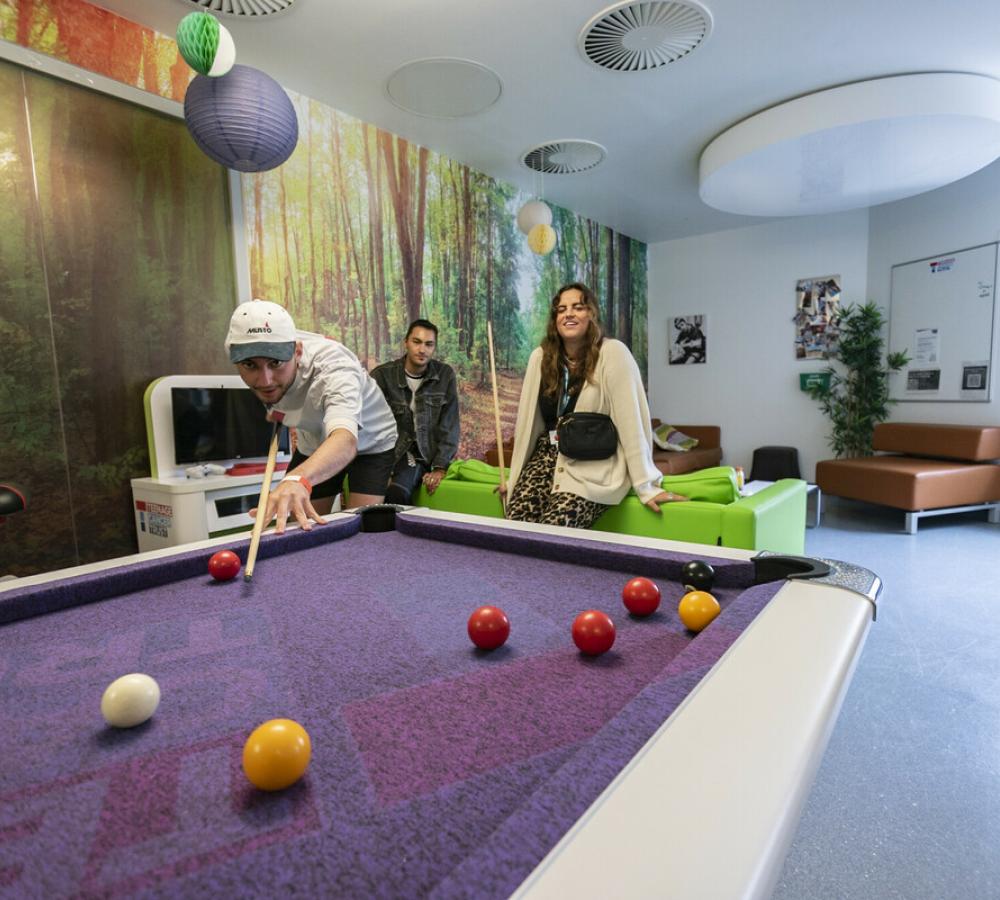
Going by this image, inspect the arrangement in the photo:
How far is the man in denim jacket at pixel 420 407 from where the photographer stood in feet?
10.9

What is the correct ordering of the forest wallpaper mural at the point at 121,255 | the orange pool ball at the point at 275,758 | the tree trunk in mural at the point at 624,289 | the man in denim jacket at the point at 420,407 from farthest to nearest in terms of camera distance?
A: the tree trunk in mural at the point at 624,289, the man in denim jacket at the point at 420,407, the forest wallpaper mural at the point at 121,255, the orange pool ball at the point at 275,758

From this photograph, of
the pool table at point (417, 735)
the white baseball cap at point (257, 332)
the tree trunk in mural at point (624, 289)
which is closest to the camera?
the pool table at point (417, 735)

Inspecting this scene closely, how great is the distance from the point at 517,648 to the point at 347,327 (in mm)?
3206

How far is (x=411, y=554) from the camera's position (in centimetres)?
148

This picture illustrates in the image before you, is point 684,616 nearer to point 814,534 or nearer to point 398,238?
point 398,238

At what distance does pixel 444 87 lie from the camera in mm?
3410

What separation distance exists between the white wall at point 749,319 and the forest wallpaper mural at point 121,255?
166 inches

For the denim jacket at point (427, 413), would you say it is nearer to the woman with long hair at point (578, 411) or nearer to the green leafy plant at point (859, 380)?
the woman with long hair at point (578, 411)

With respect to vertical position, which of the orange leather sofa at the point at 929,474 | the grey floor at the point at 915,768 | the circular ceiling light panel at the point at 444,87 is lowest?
the grey floor at the point at 915,768

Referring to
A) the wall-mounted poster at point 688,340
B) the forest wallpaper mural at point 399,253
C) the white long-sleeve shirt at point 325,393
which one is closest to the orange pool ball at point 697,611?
the white long-sleeve shirt at point 325,393

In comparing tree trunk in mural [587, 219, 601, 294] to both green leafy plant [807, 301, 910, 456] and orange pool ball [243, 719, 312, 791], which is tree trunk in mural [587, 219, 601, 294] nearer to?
green leafy plant [807, 301, 910, 456]

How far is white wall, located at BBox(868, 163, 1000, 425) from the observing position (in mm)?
4754

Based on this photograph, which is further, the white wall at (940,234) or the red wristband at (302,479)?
the white wall at (940,234)

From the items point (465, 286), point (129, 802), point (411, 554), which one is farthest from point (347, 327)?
point (129, 802)
